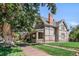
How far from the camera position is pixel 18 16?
6559mm

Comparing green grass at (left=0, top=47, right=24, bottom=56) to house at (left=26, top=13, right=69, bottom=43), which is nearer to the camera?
green grass at (left=0, top=47, right=24, bottom=56)

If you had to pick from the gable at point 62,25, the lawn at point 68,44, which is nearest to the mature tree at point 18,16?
the gable at point 62,25

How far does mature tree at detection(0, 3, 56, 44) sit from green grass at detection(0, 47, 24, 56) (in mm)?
138

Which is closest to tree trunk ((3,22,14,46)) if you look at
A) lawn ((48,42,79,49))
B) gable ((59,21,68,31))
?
lawn ((48,42,79,49))

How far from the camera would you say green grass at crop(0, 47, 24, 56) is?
6465 millimetres

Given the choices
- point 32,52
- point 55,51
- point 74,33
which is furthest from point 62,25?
point 32,52

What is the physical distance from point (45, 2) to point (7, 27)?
2.60 feet

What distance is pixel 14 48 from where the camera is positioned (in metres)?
6.60

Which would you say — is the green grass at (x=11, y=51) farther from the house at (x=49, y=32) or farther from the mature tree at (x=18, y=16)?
the house at (x=49, y=32)

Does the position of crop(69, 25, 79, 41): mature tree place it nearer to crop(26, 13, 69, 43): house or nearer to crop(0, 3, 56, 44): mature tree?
crop(26, 13, 69, 43): house

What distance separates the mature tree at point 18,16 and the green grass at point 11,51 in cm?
14

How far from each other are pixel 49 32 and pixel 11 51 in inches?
29.5

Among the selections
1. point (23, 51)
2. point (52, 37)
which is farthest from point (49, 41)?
point (23, 51)

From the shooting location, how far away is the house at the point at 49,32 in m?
6.61
